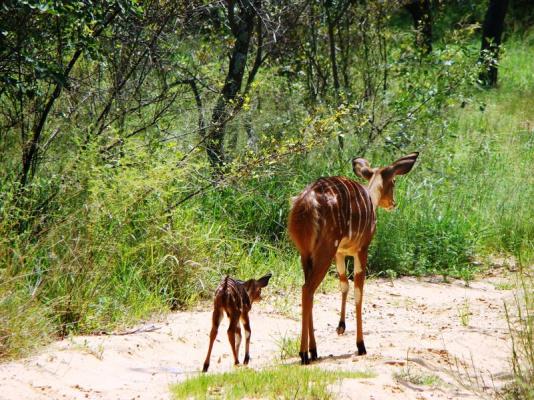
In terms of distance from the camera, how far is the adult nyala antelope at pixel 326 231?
23.8ft

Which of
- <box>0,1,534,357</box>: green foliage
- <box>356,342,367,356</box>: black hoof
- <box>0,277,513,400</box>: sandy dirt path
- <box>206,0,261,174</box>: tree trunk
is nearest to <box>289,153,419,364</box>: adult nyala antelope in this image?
<box>356,342,367,356</box>: black hoof

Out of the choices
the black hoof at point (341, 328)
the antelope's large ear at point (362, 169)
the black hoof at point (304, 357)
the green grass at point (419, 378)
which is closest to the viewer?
the green grass at point (419, 378)

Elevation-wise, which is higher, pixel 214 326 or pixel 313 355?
pixel 214 326

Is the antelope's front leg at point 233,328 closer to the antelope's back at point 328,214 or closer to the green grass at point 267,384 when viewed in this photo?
the green grass at point 267,384

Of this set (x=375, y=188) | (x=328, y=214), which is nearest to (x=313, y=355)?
(x=328, y=214)

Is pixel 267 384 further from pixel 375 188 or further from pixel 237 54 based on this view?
pixel 237 54

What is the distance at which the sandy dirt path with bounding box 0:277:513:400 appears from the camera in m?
6.47

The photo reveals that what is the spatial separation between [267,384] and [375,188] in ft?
10.4

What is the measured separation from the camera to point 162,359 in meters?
7.87

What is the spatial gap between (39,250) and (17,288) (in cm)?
61

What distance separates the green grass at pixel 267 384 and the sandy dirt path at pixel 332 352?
0.39ft

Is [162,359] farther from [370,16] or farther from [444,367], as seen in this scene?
[370,16]

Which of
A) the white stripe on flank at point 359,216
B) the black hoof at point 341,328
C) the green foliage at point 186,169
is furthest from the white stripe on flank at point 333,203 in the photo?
the green foliage at point 186,169

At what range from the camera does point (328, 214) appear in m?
7.37
